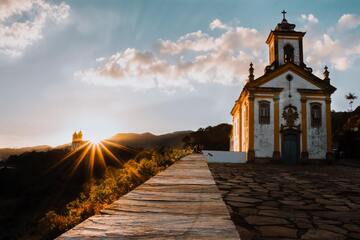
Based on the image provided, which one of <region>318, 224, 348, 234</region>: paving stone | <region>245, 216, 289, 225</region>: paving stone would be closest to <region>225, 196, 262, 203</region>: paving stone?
<region>245, 216, 289, 225</region>: paving stone

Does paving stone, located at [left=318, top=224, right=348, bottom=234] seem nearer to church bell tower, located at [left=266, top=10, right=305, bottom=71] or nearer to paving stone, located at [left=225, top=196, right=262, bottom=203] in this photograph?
paving stone, located at [left=225, top=196, right=262, bottom=203]

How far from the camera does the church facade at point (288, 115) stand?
75.0ft

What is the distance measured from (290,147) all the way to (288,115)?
2.34 meters

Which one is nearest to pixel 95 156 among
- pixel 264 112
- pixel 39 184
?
pixel 39 184

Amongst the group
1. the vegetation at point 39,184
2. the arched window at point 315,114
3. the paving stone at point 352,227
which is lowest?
the vegetation at point 39,184

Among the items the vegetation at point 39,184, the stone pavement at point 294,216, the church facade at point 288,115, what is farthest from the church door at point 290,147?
the vegetation at point 39,184

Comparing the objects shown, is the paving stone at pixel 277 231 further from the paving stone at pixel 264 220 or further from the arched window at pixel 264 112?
the arched window at pixel 264 112

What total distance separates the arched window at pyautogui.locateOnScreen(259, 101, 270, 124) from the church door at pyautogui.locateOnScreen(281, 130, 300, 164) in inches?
63.2

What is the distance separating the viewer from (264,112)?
23.2 metres

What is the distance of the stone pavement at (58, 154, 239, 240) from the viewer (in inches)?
73.0

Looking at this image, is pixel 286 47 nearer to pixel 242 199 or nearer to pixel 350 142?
pixel 350 142

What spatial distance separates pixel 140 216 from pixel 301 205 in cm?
290

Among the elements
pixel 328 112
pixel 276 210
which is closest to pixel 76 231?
pixel 276 210

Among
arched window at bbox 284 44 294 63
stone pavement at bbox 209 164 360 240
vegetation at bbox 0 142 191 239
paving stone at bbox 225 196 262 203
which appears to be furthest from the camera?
vegetation at bbox 0 142 191 239
